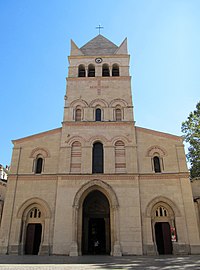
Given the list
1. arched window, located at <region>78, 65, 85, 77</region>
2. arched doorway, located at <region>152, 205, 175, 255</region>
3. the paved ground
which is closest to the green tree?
arched doorway, located at <region>152, 205, 175, 255</region>

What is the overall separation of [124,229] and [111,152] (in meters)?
6.26

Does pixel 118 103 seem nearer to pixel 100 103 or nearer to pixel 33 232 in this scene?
pixel 100 103

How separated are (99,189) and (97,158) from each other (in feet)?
9.12

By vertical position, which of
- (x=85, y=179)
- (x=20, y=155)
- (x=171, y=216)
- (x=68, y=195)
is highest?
(x=20, y=155)

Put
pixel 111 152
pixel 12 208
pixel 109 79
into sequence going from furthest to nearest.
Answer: pixel 109 79
pixel 111 152
pixel 12 208

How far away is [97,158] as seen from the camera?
66.4 ft

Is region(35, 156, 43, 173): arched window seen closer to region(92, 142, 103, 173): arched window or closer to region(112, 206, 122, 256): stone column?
region(92, 142, 103, 173): arched window

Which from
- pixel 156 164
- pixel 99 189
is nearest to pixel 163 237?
pixel 156 164

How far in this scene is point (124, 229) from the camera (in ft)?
56.6

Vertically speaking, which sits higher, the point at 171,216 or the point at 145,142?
the point at 145,142

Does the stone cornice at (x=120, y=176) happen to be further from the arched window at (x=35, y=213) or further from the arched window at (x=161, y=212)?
the arched window at (x=35, y=213)

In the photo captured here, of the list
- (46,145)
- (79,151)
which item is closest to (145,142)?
(79,151)

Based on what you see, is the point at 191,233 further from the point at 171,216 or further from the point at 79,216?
the point at 79,216

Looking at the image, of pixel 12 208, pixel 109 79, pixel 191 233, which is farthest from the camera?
pixel 109 79
